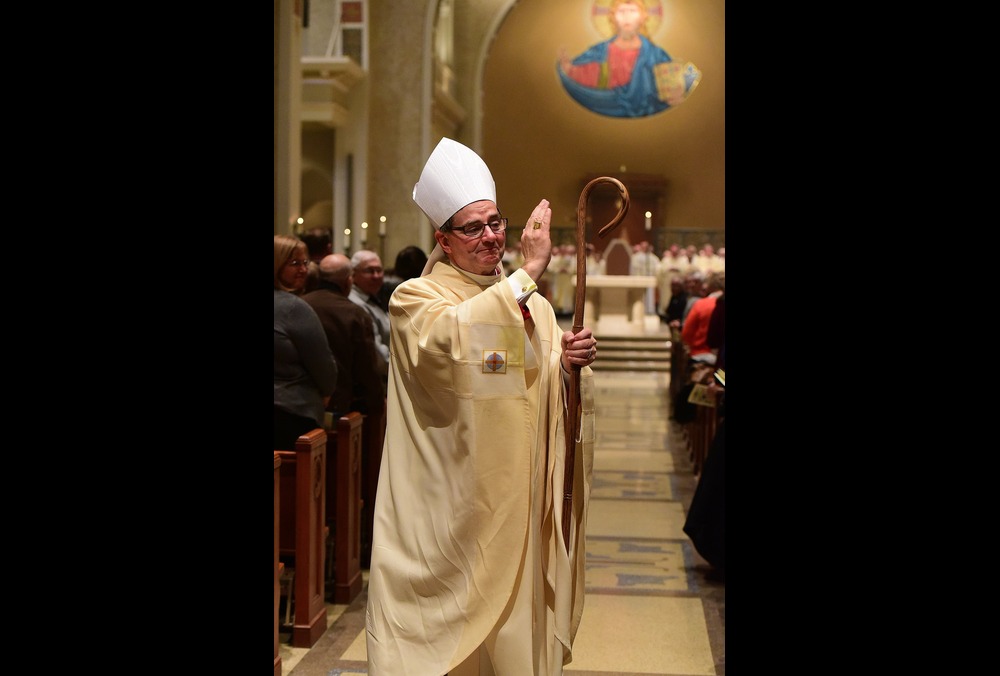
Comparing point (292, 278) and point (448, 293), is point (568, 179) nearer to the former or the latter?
point (292, 278)

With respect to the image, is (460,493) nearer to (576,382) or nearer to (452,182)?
(576,382)

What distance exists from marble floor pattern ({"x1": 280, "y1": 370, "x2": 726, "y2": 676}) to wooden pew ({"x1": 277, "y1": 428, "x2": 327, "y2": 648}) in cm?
10

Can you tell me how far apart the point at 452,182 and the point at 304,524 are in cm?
196

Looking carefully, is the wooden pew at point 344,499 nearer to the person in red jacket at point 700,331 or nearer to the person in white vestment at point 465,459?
the person in white vestment at point 465,459

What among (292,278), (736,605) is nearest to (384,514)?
(736,605)

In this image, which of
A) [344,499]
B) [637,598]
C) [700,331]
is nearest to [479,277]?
[344,499]

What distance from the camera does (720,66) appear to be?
22.7m

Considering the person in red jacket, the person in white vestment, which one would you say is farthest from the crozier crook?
the person in red jacket

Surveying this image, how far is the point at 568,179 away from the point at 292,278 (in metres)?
18.4

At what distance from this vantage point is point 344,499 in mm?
5129

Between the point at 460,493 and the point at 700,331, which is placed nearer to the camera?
the point at 460,493

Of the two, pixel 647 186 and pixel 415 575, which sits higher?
pixel 647 186

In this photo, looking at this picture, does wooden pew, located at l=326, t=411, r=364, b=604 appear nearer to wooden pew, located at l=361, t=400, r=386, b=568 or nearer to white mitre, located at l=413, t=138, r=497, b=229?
wooden pew, located at l=361, t=400, r=386, b=568

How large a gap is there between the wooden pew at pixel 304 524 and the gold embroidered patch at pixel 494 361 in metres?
1.64
